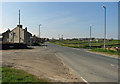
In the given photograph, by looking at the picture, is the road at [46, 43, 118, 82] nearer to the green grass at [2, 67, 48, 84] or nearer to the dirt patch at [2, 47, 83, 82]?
the dirt patch at [2, 47, 83, 82]

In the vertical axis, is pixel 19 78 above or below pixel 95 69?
above

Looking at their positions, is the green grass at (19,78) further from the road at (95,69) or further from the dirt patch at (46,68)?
the road at (95,69)

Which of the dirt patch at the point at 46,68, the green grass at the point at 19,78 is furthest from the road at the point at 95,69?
the green grass at the point at 19,78

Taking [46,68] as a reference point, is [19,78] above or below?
above

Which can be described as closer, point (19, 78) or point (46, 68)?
point (19, 78)

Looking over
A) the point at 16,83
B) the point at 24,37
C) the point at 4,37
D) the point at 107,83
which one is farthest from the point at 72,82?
the point at 4,37

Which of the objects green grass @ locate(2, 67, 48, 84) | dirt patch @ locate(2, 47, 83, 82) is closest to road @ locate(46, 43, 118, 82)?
dirt patch @ locate(2, 47, 83, 82)

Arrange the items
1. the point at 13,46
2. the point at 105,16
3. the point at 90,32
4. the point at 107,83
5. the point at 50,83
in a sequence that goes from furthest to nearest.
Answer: the point at 90,32 < the point at 13,46 < the point at 105,16 < the point at 107,83 < the point at 50,83

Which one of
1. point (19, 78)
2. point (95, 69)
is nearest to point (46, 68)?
point (95, 69)

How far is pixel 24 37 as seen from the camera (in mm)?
58031

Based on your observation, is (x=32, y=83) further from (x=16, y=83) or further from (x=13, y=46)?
(x=13, y=46)

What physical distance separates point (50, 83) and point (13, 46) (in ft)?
98.3

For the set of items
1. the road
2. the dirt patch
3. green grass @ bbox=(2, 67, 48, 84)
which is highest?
green grass @ bbox=(2, 67, 48, 84)

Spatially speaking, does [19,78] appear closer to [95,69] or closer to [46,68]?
[46,68]
